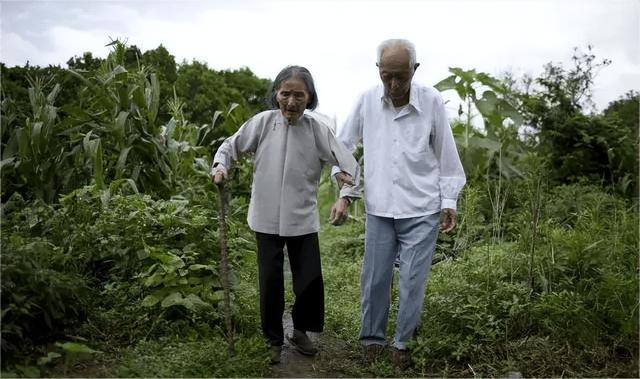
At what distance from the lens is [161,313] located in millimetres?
3941

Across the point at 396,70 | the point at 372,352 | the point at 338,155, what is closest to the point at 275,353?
the point at 372,352

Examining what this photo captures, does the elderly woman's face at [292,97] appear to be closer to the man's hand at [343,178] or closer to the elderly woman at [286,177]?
the elderly woman at [286,177]

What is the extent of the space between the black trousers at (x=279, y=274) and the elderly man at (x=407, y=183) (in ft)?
0.91

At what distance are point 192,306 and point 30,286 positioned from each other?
36.5 inches

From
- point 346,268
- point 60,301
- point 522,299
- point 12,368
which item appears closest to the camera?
point 12,368

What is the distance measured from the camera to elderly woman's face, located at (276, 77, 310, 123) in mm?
3754

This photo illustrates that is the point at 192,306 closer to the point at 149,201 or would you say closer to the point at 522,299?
the point at 149,201

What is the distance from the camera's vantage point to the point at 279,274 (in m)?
3.91

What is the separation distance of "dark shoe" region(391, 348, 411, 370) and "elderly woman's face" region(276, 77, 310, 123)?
1.41 meters

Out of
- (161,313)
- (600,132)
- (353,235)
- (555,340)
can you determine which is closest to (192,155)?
(353,235)

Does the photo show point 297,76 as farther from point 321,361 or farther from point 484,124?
point 484,124

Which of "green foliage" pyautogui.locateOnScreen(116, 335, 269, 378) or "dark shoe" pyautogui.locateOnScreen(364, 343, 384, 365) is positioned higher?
"green foliage" pyautogui.locateOnScreen(116, 335, 269, 378)

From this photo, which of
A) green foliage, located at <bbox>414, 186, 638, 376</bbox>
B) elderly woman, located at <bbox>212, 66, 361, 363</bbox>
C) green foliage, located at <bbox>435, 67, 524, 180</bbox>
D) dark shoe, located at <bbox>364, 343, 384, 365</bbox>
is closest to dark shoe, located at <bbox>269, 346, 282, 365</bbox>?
elderly woman, located at <bbox>212, 66, 361, 363</bbox>

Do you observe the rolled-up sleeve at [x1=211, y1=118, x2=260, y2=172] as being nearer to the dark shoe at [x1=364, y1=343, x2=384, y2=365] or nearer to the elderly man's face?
the elderly man's face
